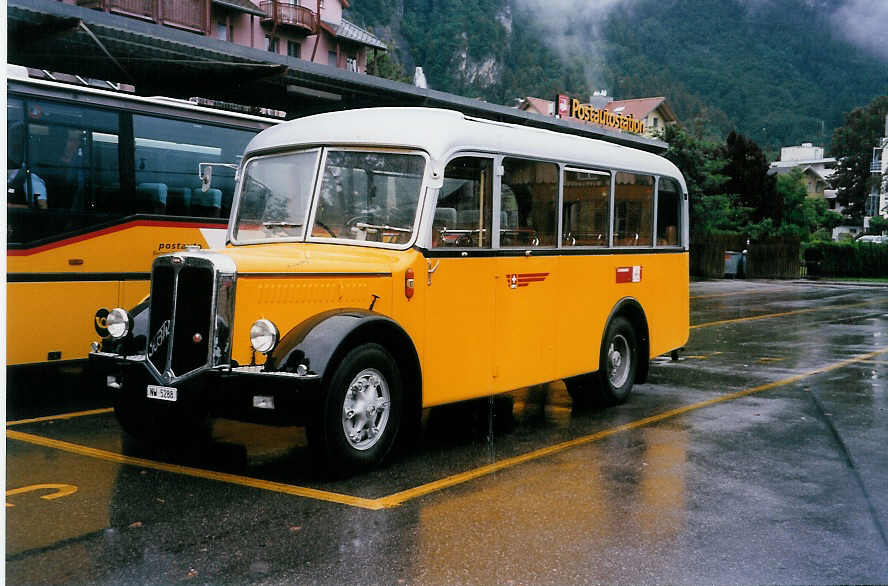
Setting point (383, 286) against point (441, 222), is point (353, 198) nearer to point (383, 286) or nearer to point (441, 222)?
point (441, 222)

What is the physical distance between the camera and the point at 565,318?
9.05m

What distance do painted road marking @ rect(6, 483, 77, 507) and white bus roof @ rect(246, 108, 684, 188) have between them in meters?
3.22

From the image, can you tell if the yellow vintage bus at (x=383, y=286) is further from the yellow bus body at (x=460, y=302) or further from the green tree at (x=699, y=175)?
the green tree at (x=699, y=175)

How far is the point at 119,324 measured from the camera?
711 cm

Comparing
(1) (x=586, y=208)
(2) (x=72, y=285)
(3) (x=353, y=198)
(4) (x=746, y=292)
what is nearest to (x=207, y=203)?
(2) (x=72, y=285)

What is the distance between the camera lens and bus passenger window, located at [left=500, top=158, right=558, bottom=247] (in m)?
8.27

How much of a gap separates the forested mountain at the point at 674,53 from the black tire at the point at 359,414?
9479cm

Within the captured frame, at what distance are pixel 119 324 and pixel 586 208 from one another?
14.8 feet

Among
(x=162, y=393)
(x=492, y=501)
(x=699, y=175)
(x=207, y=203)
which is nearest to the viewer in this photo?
(x=492, y=501)

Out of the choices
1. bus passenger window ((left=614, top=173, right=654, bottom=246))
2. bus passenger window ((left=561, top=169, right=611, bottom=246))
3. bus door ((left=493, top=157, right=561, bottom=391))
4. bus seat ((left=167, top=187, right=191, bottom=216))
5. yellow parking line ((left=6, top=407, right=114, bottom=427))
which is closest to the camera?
bus door ((left=493, top=157, right=561, bottom=391))

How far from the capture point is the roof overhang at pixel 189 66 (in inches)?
485

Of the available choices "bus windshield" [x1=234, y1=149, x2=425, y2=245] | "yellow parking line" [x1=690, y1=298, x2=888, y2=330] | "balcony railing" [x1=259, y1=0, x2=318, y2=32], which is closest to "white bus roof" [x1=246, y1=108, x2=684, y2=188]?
"bus windshield" [x1=234, y1=149, x2=425, y2=245]

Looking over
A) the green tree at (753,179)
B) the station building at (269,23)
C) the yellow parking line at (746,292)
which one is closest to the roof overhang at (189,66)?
the yellow parking line at (746,292)

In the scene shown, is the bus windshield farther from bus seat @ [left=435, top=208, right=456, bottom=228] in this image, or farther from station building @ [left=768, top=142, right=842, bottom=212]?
station building @ [left=768, top=142, right=842, bottom=212]
